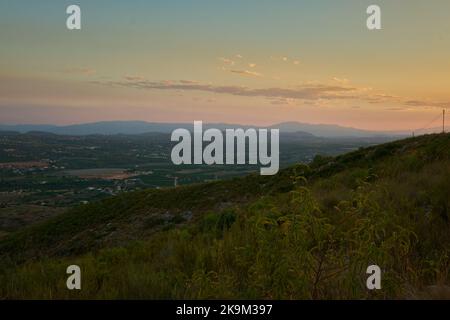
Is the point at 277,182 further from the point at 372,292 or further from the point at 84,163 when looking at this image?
the point at 84,163

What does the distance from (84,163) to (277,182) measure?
119582 millimetres

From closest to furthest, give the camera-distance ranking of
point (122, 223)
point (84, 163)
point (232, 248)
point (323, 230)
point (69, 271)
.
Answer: point (323, 230)
point (69, 271)
point (232, 248)
point (122, 223)
point (84, 163)

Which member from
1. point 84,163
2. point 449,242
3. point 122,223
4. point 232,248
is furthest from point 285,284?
point 84,163

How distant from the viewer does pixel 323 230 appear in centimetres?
410
